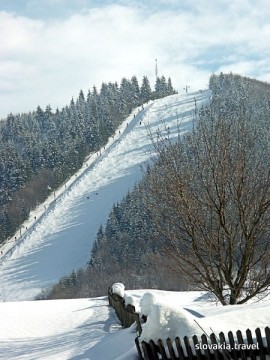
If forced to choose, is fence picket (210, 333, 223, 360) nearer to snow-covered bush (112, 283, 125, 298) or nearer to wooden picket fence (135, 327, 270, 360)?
wooden picket fence (135, 327, 270, 360)

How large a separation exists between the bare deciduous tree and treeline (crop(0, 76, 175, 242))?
113m

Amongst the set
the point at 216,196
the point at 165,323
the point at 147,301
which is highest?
the point at 216,196

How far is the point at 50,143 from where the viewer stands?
153875 mm

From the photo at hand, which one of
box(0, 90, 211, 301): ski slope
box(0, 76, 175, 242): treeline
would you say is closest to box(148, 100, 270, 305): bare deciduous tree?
A: box(0, 90, 211, 301): ski slope

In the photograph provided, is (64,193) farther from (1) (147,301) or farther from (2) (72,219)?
(1) (147,301)

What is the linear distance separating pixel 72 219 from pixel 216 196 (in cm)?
11050

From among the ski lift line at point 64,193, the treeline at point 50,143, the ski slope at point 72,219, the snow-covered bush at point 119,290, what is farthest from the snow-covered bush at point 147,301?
the treeline at point 50,143

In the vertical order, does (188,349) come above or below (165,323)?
below

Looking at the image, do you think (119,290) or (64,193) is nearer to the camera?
(119,290)

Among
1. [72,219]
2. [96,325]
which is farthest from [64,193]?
[96,325]

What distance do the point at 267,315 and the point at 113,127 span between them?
158 m

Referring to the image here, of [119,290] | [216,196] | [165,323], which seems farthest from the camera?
[119,290]

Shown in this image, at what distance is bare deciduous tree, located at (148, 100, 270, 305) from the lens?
11523 mm

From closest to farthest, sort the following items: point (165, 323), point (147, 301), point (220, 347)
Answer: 1. point (220, 347)
2. point (165, 323)
3. point (147, 301)
